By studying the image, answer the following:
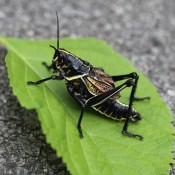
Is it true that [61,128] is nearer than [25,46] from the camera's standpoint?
Yes

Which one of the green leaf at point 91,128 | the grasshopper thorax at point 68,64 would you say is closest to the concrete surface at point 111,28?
the green leaf at point 91,128

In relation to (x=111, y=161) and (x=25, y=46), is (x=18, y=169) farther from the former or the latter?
A: (x=25, y=46)

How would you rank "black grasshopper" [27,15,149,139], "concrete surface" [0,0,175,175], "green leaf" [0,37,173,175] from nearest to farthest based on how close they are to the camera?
"green leaf" [0,37,173,175]
"black grasshopper" [27,15,149,139]
"concrete surface" [0,0,175,175]

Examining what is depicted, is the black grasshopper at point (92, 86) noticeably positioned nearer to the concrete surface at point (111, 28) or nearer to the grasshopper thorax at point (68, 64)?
the grasshopper thorax at point (68, 64)

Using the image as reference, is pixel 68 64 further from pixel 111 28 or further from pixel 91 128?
pixel 111 28

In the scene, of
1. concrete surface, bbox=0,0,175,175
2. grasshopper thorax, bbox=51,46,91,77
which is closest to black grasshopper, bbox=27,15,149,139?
grasshopper thorax, bbox=51,46,91,77

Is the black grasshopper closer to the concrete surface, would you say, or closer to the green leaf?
the green leaf

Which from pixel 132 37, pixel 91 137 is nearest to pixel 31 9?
pixel 132 37
